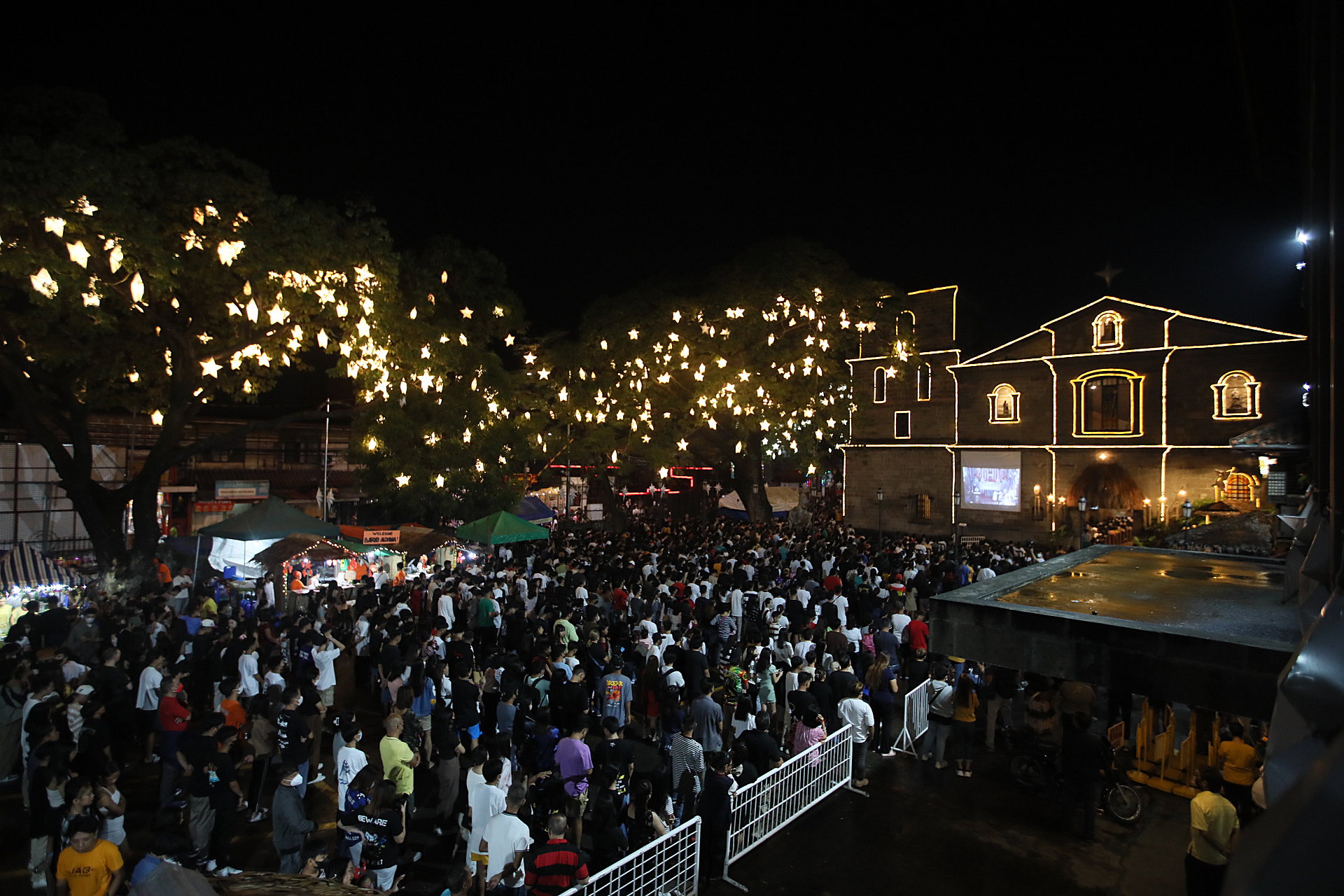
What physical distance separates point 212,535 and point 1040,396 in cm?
3208

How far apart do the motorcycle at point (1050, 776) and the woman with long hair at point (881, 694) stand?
1.49 meters

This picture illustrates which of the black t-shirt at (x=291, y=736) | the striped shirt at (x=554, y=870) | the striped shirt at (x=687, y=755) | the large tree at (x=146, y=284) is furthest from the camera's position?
the large tree at (x=146, y=284)

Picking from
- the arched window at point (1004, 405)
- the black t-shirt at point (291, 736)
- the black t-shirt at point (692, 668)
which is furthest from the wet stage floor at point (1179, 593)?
the arched window at point (1004, 405)

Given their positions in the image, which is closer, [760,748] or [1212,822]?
[1212,822]

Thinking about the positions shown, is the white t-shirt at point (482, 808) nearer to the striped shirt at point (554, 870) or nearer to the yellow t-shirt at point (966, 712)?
the striped shirt at point (554, 870)

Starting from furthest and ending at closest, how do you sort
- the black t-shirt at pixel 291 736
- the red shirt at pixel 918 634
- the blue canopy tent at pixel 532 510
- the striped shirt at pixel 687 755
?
1. the blue canopy tent at pixel 532 510
2. the red shirt at pixel 918 634
3. the striped shirt at pixel 687 755
4. the black t-shirt at pixel 291 736

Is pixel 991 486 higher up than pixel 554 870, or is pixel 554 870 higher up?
pixel 991 486

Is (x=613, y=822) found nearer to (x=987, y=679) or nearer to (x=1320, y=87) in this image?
(x=1320, y=87)

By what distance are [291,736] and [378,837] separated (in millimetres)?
1714

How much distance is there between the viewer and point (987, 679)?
1065 cm

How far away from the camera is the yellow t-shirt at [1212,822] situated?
18.8 feet

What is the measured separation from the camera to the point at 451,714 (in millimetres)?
8508

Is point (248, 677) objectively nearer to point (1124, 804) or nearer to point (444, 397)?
point (1124, 804)

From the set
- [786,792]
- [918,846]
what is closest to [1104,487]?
[918,846]
